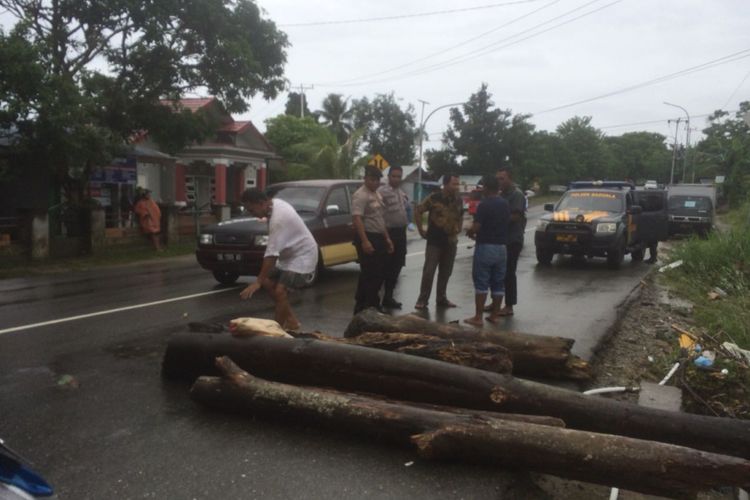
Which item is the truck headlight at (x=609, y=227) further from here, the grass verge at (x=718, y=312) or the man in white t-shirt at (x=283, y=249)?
the man in white t-shirt at (x=283, y=249)

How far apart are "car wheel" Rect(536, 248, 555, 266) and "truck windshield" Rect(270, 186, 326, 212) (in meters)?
5.82

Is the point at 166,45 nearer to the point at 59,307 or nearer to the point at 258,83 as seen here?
the point at 258,83

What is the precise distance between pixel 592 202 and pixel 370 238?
9.13 meters

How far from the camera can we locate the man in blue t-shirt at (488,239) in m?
7.51

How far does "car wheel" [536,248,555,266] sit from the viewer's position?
1461 centimetres

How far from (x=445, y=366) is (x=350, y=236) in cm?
A: 750

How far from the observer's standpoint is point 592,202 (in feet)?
49.6

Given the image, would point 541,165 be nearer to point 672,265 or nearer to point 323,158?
point 323,158

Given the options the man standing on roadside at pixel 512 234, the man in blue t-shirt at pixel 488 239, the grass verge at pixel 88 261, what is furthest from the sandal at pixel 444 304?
the grass verge at pixel 88 261

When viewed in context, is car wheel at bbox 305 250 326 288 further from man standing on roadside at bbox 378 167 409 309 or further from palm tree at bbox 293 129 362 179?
palm tree at bbox 293 129 362 179

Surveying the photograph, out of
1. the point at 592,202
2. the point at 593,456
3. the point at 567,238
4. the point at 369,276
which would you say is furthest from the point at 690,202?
the point at 593,456

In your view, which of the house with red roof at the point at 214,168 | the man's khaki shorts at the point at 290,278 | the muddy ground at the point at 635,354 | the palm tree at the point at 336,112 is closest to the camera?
the muddy ground at the point at 635,354

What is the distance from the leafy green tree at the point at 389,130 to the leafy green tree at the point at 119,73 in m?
48.6

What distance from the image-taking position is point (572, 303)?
9703 mm
